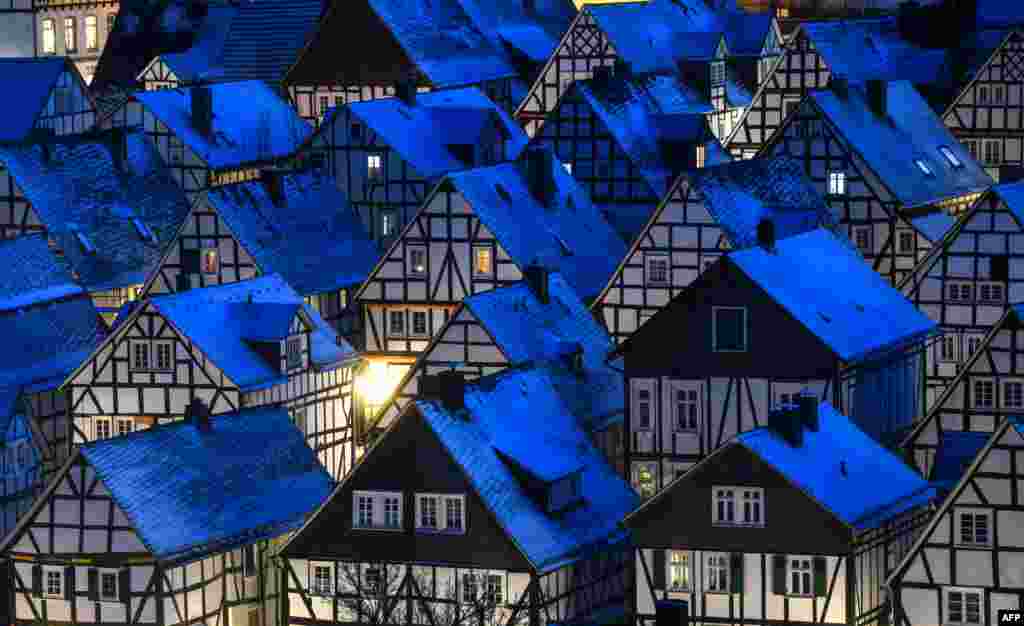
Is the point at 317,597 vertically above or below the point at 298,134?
below


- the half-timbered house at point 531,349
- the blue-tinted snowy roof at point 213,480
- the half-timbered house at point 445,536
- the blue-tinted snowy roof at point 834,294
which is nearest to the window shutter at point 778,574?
the half-timbered house at point 445,536

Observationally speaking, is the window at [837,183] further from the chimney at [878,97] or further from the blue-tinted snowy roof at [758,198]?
the chimney at [878,97]

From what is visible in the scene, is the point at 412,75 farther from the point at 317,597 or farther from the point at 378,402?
the point at 317,597

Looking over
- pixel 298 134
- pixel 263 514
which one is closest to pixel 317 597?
pixel 263 514

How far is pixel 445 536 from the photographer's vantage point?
9869cm

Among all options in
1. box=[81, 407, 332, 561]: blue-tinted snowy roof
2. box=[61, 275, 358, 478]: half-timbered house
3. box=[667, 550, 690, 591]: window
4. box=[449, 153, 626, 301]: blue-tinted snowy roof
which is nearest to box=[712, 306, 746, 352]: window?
box=[667, 550, 690, 591]: window

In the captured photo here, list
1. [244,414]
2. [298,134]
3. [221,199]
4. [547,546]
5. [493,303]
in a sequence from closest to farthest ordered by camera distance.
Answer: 1. [547,546]
2. [244,414]
3. [493,303]
4. [221,199]
5. [298,134]

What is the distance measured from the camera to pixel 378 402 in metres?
119

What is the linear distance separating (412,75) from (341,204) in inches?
736

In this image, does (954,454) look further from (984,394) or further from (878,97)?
(878,97)

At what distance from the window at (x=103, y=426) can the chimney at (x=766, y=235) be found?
1945 cm

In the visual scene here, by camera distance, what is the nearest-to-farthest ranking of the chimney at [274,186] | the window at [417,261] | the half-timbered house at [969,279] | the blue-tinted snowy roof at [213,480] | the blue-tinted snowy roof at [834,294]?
the blue-tinted snowy roof at [213,480] < the blue-tinted snowy roof at [834,294] < the half-timbered house at [969,279] < the window at [417,261] < the chimney at [274,186]

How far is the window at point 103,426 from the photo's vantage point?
11256 centimetres

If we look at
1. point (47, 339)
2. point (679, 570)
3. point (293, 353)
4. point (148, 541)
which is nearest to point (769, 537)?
point (679, 570)
